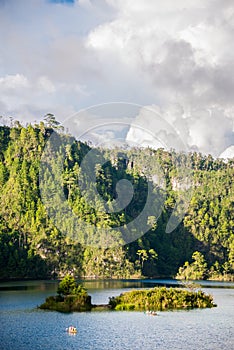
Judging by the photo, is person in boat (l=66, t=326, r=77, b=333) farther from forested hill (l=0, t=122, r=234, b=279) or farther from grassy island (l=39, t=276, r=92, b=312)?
forested hill (l=0, t=122, r=234, b=279)

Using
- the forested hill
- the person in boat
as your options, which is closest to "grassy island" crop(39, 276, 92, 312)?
the person in boat

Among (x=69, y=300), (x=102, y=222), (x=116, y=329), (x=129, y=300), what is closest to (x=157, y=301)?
(x=129, y=300)

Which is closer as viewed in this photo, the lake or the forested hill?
the lake

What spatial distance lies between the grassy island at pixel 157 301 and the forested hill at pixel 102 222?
50282 millimetres

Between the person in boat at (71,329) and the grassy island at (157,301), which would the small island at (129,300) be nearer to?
the grassy island at (157,301)

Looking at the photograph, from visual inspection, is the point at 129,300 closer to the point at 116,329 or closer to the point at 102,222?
the point at 116,329

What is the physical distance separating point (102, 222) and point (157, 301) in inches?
2497

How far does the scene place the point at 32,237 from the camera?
107 metres

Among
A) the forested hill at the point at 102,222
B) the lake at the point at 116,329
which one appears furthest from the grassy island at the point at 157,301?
the forested hill at the point at 102,222

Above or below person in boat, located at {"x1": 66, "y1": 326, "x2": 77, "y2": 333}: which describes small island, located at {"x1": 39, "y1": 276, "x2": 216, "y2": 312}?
above

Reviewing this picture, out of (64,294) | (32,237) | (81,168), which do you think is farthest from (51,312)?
(81,168)

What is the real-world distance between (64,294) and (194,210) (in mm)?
86852

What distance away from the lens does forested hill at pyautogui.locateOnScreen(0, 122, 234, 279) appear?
106m

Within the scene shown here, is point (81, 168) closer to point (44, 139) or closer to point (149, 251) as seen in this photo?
point (44, 139)
